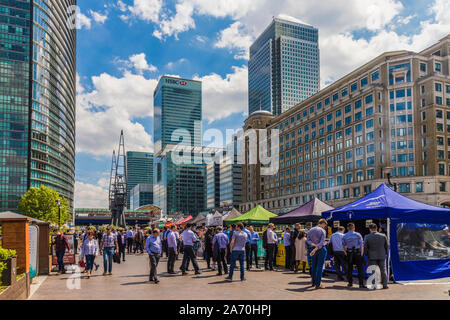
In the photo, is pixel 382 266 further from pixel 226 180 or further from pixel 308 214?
pixel 226 180

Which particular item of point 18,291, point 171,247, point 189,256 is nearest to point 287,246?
point 189,256

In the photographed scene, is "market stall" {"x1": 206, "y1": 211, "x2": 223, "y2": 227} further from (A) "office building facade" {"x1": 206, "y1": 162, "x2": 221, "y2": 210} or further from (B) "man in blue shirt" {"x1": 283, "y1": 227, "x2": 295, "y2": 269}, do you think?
(A) "office building facade" {"x1": 206, "y1": 162, "x2": 221, "y2": 210}

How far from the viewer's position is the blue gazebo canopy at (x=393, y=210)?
554 inches

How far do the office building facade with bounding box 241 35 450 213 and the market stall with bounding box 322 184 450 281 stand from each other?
55.5 m

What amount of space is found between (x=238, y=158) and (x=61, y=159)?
6104cm

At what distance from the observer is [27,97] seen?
102688mm

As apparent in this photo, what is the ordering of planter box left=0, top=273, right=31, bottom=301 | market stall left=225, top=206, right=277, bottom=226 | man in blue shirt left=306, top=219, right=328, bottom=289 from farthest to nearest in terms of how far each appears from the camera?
market stall left=225, top=206, right=277, bottom=226
man in blue shirt left=306, top=219, right=328, bottom=289
planter box left=0, top=273, right=31, bottom=301

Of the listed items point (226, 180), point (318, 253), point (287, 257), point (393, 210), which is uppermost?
→ point (226, 180)

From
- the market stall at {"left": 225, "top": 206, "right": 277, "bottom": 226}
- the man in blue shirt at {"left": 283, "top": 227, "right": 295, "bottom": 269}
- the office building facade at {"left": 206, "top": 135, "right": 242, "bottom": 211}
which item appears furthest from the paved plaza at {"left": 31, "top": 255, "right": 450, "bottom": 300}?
the office building facade at {"left": 206, "top": 135, "right": 242, "bottom": 211}

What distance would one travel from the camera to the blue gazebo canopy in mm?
14070

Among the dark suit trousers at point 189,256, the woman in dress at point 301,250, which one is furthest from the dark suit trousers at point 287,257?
the dark suit trousers at point 189,256

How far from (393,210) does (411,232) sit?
1.65m

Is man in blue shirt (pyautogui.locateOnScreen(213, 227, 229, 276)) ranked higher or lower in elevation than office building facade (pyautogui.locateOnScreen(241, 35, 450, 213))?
lower
